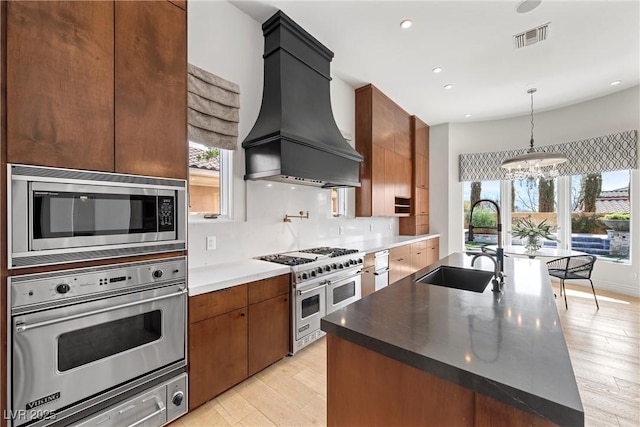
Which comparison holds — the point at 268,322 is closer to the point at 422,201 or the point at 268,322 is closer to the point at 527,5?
the point at 527,5

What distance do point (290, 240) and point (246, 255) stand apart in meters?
0.63

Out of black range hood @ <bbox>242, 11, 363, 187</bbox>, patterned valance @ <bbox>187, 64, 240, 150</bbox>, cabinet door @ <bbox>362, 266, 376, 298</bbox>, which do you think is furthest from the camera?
cabinet door @ <bbox>362, 266, 376, 298</bbox>

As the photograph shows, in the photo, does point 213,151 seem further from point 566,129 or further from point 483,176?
point 566,129

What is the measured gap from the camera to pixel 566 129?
4.94 m

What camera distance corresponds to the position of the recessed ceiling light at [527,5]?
2.45 meters

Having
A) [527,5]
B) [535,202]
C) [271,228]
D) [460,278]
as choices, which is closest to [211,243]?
→ [271,228]

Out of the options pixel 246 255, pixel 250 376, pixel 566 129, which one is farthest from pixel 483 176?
pixel 250 376

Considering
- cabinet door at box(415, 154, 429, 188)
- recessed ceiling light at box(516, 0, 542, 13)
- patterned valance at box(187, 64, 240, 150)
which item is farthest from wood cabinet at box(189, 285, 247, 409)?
cabinet door at box(415, 154, 429, 188)

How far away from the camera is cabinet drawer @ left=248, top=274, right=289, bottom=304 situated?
6.91ft

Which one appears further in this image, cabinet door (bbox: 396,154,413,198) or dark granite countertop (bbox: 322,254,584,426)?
cabinet door (bbox: 396,154,413,198)

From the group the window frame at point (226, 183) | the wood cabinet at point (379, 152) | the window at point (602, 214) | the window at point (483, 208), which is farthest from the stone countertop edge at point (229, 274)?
Answer: the window at point (602, 214)

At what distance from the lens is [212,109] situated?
237 centimetres

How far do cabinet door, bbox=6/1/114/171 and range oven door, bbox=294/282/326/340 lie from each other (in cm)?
172

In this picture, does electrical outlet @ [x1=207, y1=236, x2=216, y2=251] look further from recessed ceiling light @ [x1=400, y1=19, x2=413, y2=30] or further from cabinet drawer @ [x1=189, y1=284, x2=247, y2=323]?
recessed ceiling light @ [x1=400, y1=19, x2=413, y2=30]
